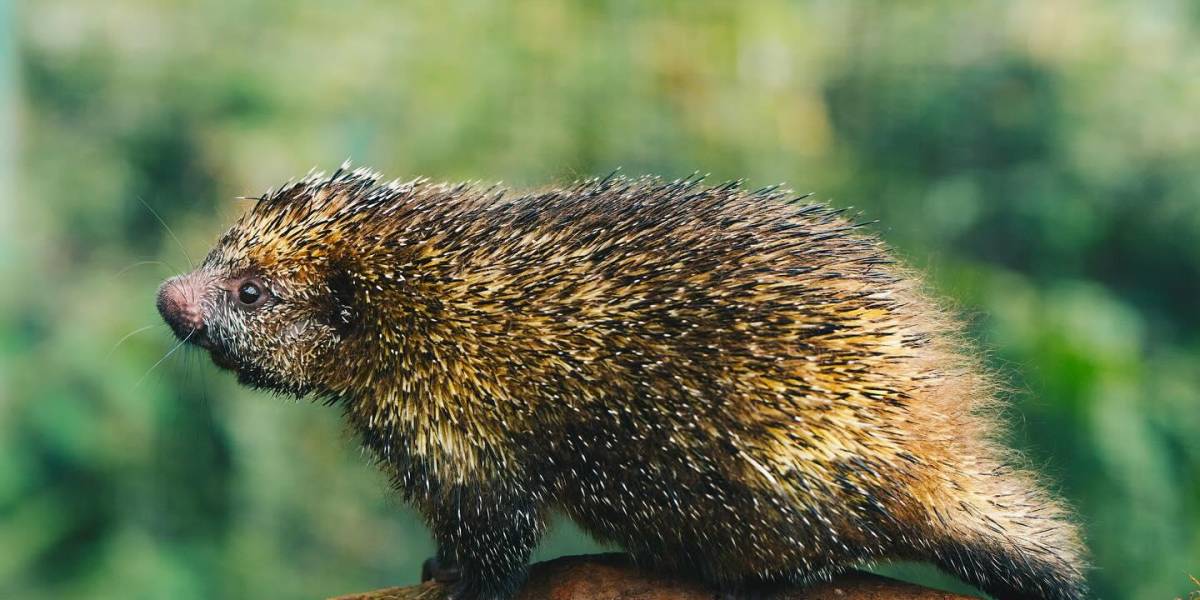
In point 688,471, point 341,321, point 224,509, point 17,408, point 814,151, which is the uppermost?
point 341,321

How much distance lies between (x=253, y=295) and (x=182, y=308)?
0.51 feet

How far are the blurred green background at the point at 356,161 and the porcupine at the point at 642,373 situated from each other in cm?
296

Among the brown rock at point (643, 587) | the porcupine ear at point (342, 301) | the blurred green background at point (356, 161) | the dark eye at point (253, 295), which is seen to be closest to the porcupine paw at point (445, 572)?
the brown rock at point (643, 587)

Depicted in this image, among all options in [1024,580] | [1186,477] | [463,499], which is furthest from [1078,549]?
[1186,477]

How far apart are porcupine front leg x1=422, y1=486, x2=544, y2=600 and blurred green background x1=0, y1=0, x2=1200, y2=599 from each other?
10.6ft

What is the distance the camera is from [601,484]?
225 cm

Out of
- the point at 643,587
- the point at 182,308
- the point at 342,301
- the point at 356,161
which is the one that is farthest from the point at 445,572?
the point at 356,161

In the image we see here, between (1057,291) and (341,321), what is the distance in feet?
12.8

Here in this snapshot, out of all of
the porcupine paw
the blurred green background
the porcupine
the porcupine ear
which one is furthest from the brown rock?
the blurred green background

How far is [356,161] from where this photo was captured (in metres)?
5.93

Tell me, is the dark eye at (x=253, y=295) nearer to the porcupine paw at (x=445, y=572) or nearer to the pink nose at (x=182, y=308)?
the pink nose at (x=182, y=308)

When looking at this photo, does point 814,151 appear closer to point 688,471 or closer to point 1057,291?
point 1057,291

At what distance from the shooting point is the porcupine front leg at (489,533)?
7.55ft

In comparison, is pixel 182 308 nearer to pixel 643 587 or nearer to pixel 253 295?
pixel 253 295
